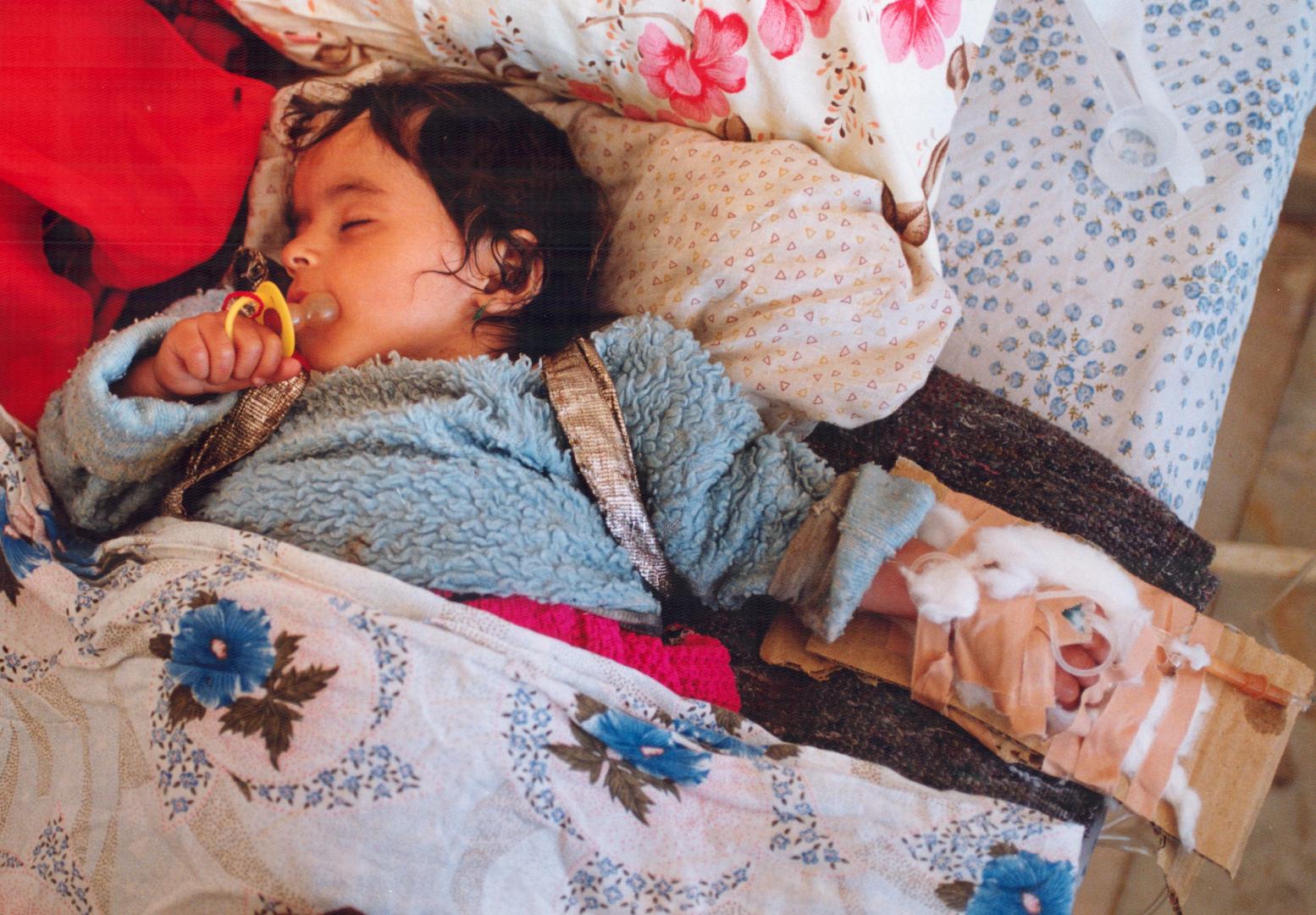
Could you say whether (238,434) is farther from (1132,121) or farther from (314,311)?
(1132,121)

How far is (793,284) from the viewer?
0.70 metres

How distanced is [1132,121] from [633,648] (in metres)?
0.68

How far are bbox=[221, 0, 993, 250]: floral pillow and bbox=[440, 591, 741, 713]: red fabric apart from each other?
0.39 meters

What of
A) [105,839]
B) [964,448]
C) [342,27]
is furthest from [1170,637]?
[342,27]

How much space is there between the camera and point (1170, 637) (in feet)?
2.10

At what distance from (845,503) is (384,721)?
34 cm

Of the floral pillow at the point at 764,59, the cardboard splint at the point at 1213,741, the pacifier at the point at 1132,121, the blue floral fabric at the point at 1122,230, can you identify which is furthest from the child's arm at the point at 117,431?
the pacifier at the point at 1132,121

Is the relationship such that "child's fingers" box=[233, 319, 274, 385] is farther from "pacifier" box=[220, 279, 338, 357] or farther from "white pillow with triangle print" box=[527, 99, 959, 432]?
"white pillow with triangle print" box=[527, 99, 959, 432]

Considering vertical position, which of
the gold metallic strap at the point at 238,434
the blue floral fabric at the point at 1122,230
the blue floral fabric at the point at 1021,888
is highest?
the blue floral fabric at the point at 1122,230

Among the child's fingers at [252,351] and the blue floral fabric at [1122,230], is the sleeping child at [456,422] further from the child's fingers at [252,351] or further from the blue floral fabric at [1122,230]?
the blue floral fabric at [1122,230]

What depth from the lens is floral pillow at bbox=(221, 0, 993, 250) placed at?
71 cm

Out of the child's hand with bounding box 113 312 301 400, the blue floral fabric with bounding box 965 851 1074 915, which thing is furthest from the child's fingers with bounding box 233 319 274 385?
the blue floral fabric with bounding box 965 851 1074 915

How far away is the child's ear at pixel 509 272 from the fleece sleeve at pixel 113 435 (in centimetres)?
21

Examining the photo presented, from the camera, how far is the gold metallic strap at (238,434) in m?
0.67
